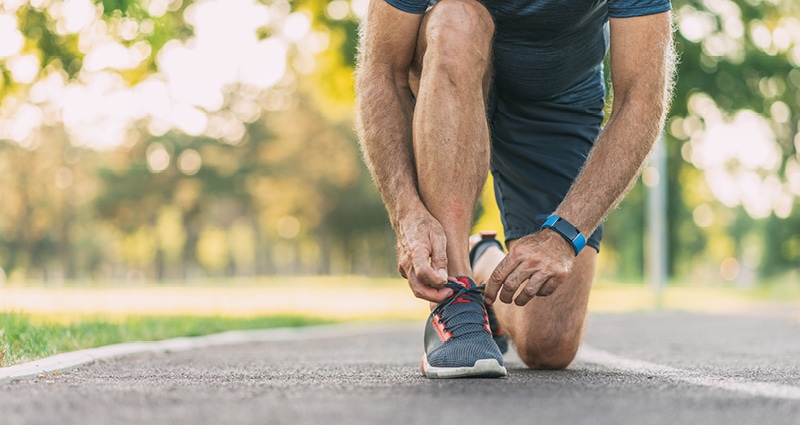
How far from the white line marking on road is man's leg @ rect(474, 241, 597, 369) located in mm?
192

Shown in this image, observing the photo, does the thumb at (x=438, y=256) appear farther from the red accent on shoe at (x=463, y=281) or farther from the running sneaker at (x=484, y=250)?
the running sneaker at (x=484, y=250)

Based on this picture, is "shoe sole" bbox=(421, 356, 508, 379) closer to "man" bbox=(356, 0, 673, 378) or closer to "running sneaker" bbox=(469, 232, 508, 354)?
"man" bbox=(356, 0, 673, 378)

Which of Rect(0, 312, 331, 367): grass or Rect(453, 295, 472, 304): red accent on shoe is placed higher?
Rect(453, 295, 472, 304): red accent on shoe

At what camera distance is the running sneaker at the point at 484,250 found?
423 cm

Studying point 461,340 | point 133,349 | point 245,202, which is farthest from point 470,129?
point 245,202

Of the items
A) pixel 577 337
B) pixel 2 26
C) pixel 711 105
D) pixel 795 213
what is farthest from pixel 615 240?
pixel 577 337

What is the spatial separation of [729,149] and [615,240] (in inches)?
387

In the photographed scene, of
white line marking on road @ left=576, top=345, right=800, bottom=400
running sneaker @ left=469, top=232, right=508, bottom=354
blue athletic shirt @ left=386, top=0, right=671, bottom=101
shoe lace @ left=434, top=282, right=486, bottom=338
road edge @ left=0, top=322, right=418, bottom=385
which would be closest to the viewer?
white line marking on road @ left=576, top=345, right=800, bottom=400

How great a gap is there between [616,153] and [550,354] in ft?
3.86

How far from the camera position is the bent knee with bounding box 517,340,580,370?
3883mm

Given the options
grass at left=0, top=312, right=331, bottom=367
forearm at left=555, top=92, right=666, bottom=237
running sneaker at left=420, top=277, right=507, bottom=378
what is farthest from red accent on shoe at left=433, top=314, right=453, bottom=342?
grass at left=0, top=312, right=331, bottom=367

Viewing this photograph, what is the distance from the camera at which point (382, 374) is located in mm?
3156

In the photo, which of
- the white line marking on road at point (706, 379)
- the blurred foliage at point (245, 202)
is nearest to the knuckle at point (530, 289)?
the white line marking on road at point (706, 379)

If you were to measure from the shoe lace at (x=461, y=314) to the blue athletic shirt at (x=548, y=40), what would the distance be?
927 mm
